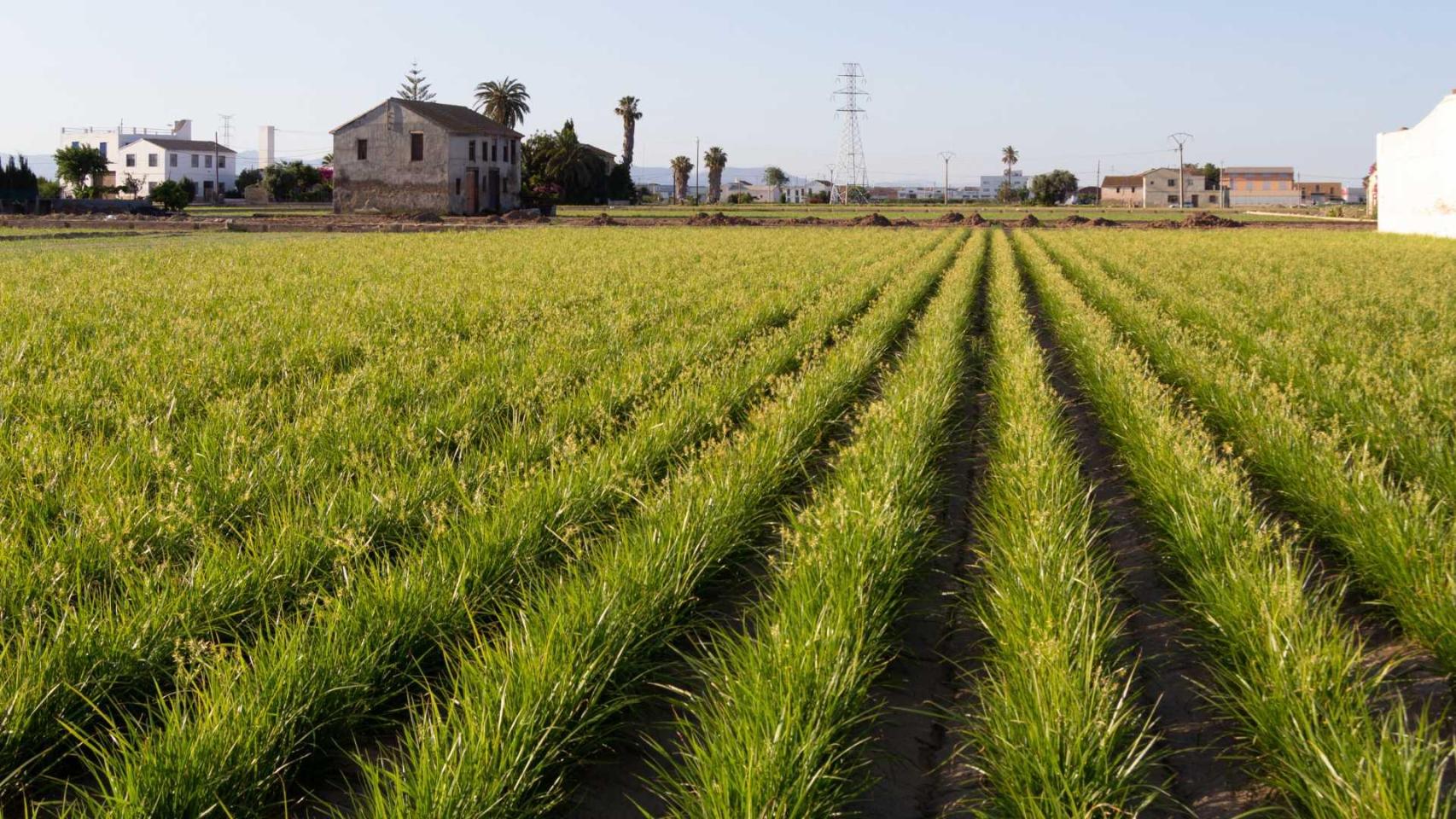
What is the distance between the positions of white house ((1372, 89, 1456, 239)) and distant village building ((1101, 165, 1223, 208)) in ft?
385

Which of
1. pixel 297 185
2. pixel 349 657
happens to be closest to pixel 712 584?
pixel 349 657

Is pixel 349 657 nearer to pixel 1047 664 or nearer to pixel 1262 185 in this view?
pixel 1047 664

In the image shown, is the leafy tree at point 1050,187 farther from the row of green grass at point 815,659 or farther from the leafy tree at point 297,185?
the row of green grass at point 815,659

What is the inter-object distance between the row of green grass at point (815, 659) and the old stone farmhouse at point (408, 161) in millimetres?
59916

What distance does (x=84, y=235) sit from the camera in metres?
38.8

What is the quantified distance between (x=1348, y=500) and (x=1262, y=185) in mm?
190573

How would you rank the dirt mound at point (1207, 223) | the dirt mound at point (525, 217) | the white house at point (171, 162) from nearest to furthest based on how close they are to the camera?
the dirt mound at point (1207, 223), the dirt mound at point (525, 217), the white house at point (171, 162)

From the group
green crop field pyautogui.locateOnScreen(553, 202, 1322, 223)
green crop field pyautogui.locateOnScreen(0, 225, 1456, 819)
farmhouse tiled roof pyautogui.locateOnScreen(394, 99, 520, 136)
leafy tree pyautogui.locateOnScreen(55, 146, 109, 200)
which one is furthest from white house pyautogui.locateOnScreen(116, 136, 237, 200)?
green crop field pyautogui.locateOnScreen(0, 225, 1456, 819)

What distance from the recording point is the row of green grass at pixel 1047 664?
3.08 m

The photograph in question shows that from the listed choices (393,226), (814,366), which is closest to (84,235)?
(393,226)

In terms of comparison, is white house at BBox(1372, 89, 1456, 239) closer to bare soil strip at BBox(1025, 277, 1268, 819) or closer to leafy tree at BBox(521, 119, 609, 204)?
bare soil strip at BBox(1025, 277, 1268, 819)

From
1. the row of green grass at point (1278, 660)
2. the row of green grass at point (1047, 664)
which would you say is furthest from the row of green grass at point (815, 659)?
the row of green grass at point (1278, 660)

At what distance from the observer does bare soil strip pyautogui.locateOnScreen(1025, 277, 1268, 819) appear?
11.3 ft

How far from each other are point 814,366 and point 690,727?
6.84 metres
